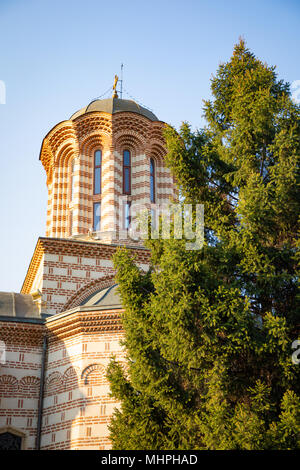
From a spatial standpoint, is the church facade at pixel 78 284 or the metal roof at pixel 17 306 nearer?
the church facade at pixel 78 284

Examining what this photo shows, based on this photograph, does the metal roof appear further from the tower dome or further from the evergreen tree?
the evergreen tree

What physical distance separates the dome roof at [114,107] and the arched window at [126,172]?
1332 millimetres

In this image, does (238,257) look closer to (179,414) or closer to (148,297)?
Result: (148,297)

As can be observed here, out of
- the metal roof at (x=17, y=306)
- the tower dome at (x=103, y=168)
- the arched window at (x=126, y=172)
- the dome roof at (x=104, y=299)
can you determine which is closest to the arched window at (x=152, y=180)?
the tower dome at (x=103, y=168)

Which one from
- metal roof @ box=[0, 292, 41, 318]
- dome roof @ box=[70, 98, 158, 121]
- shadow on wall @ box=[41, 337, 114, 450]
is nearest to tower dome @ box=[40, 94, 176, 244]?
dome roof @ box=[70, 98, 158, 121]

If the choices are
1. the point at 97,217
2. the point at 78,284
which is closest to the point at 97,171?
the point at 97,217

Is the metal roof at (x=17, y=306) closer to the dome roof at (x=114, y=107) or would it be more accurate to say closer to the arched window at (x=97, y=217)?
the arched window at (x=97, y=217)

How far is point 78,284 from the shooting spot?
13.9m

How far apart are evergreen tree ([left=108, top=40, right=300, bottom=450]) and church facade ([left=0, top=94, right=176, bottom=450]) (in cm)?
150

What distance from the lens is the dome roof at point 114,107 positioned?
16578mm

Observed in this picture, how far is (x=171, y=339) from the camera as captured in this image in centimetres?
741

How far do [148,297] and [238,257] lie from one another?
4.78ft

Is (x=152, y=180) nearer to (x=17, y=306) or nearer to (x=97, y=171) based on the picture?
(x=97, y=171)
